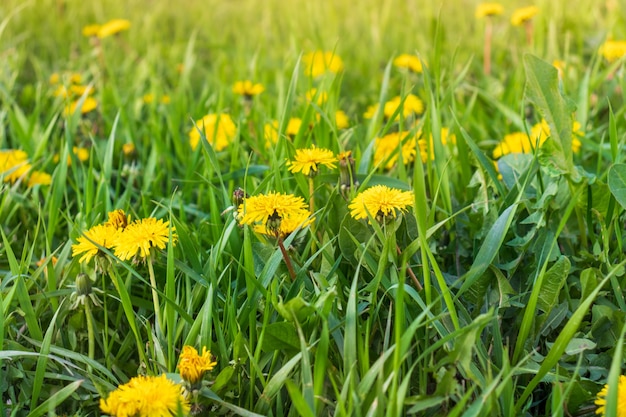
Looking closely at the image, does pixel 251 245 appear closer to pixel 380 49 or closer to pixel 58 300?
pixel 58 300

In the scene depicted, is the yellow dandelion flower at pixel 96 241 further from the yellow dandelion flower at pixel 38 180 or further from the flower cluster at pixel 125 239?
the yellow dandelion flower at pixel 38 180

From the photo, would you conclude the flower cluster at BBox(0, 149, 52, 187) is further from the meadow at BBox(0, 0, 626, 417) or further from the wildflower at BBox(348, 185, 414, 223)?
the wildflower at BBox(348, 185, 414, 223)

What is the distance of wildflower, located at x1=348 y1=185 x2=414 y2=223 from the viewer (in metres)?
1.09

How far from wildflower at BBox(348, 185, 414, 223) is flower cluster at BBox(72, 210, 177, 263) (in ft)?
1.05

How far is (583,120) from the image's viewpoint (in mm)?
1868

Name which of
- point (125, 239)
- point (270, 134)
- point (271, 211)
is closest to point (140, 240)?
point (125, 239)

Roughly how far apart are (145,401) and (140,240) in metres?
0.29

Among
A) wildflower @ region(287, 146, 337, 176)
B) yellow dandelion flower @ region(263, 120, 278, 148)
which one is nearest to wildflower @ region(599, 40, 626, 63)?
yellow dandelion flower @ region(263, 120, 278, 148)

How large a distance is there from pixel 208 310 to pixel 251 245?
0.16 m

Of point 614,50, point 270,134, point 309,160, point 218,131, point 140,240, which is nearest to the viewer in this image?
point 140,240

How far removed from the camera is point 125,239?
106 cm

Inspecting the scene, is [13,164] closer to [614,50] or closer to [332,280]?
[332,280]

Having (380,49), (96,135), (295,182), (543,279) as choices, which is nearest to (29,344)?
(295,182)

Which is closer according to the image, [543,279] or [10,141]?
[543,279]
